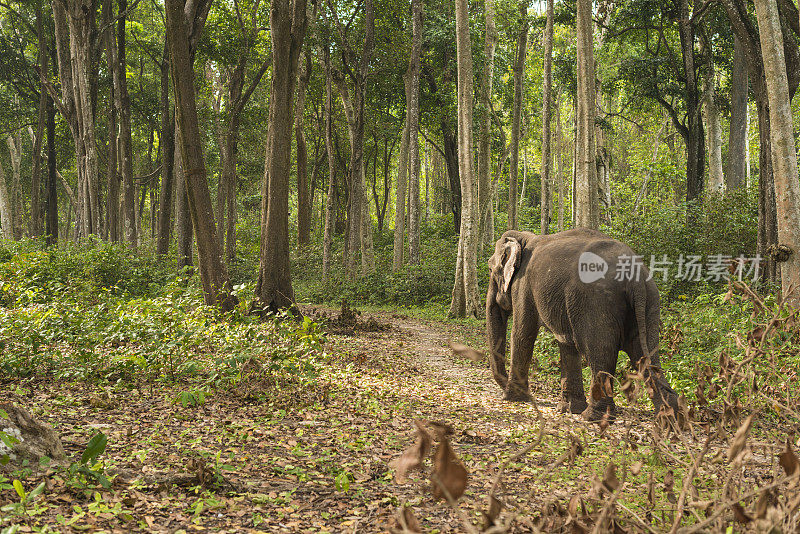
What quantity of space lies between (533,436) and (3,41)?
92.0ft

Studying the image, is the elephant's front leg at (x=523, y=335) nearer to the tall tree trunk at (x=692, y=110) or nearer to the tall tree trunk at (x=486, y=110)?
the tall tree trunk at (x=692, y=110)

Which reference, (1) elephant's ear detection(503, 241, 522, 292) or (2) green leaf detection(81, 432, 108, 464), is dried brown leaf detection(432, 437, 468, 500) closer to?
(2) green leaf detection(81, 432, 108, 464)

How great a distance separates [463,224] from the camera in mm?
14781

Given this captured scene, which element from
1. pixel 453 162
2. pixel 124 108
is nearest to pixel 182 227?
pixel 124 108

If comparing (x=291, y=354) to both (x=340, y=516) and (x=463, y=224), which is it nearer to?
(x=340, y=516)

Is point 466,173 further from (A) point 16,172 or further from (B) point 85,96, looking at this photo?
(A) point 16,172

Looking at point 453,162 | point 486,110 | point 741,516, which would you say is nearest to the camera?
point 741,516

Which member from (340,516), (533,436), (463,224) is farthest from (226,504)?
(463,224)

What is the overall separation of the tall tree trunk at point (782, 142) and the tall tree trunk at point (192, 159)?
830cm

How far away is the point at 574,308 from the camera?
597cm

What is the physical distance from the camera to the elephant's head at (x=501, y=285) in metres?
7.27

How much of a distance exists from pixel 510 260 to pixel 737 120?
50.1 ft

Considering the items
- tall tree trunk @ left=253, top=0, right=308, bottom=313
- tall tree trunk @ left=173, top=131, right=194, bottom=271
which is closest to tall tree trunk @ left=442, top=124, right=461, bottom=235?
tall tree trunk @ left=173, top=131, right=194, bottom=271

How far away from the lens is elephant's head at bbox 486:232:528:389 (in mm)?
7266
